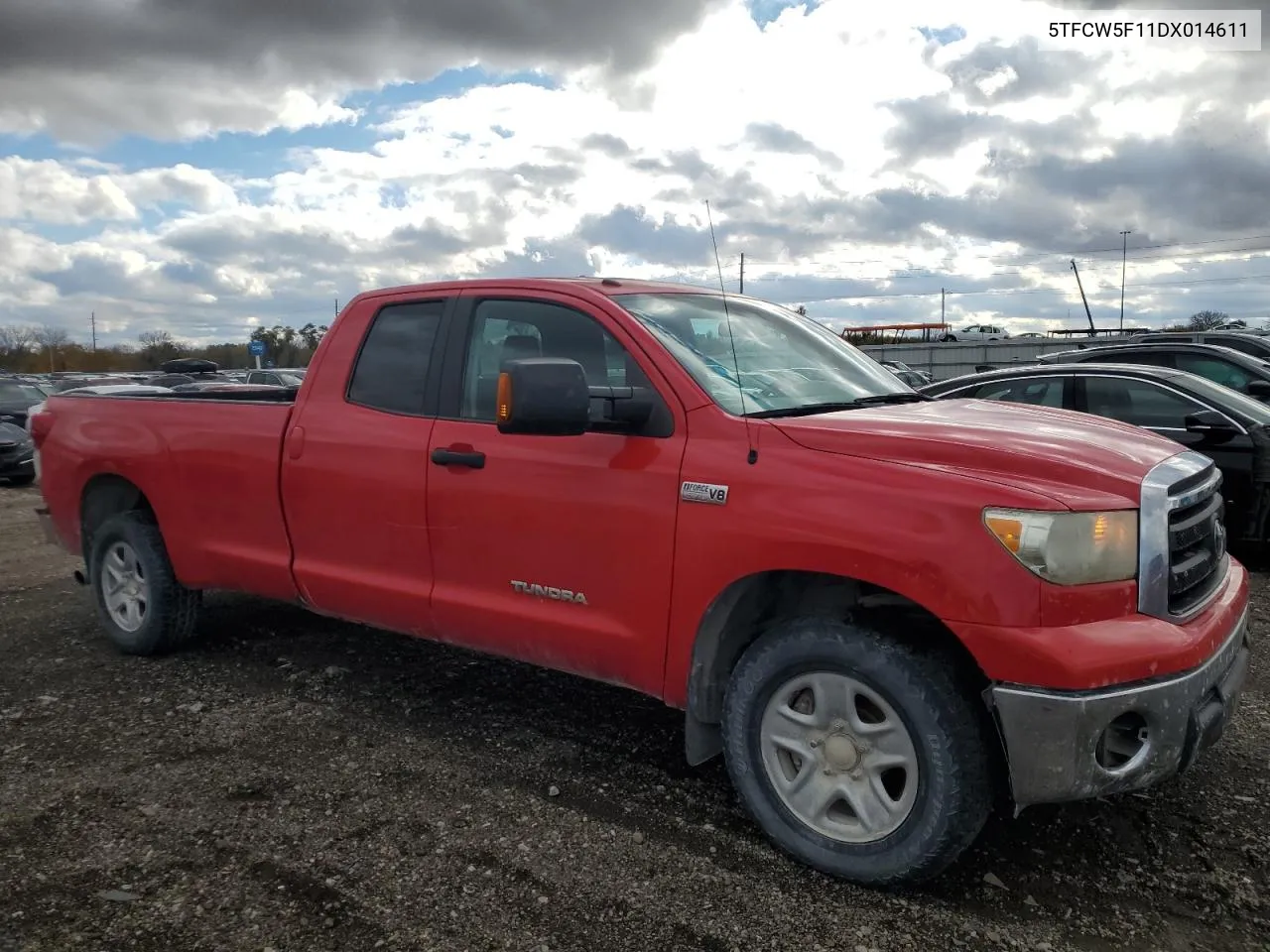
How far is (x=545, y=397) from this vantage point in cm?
317

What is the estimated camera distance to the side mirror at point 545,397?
3.17m

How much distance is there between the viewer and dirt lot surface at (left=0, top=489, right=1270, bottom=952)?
281 cm

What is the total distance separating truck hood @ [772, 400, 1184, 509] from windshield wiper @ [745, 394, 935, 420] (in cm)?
9

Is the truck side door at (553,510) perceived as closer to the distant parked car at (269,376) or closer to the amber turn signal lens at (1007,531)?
the amber turn signal lens at (1007,531)

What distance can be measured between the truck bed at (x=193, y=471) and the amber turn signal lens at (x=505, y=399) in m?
1.68

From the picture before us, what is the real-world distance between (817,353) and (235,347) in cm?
6190

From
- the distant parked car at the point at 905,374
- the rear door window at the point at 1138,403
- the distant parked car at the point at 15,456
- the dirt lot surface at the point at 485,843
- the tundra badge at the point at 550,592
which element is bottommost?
the dirt lot surface at the point at 485,843

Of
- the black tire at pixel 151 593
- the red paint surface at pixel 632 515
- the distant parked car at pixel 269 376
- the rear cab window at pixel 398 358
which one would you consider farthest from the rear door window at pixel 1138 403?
the distant parked car at pixel 269 376

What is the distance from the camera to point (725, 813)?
3.49 metres

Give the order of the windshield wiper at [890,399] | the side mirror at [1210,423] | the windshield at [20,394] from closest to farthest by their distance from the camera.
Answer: the windshield wiper at [890,399]
the side mirror at [1210,423]
the windshield at [20,394]

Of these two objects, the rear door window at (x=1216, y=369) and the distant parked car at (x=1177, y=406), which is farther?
the rear door window at (x=1216, y=369)

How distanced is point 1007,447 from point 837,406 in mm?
810

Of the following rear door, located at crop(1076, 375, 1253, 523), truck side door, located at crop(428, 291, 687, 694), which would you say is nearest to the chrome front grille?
truck side door, located at crop(428, 291, 687, 694)

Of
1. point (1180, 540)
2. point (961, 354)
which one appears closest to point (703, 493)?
point (1180, 540)
